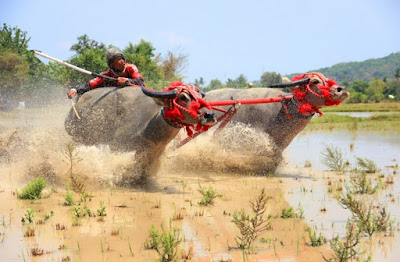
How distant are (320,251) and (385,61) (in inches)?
6098

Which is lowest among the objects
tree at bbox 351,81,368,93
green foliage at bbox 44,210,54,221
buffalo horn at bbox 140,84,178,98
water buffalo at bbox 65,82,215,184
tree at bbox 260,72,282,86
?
green foliage at bbox 44,210,54,221

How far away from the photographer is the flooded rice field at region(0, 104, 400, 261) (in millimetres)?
4633

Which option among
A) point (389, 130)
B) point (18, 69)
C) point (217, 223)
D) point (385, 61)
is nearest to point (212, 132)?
point (217, 223)

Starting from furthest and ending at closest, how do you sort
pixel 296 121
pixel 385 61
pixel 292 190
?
pixel 385 61 → pixel 296 121 → pixel 292 190

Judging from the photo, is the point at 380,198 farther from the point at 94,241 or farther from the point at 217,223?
the point at 94,241

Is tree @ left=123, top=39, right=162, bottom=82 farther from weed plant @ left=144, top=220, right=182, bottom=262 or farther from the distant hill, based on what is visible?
the distant hill

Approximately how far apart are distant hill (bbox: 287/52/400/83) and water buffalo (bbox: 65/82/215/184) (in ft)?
436

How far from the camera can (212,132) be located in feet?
29.9

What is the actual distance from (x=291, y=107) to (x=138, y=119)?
7.98 feet

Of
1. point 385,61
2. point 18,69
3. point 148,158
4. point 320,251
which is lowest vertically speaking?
point 320,251

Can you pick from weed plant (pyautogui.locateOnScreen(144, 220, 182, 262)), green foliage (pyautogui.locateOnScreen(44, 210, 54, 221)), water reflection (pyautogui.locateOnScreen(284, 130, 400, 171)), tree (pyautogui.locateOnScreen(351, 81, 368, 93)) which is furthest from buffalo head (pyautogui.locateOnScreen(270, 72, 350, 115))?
tree (pyautogui.locateOnScreen(351, 81, 368, 93))

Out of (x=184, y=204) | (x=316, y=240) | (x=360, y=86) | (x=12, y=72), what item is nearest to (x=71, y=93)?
(x=184, y=204)

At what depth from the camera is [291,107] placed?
28.2ft

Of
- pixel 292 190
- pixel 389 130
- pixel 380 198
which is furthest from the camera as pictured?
pixel 389 130
